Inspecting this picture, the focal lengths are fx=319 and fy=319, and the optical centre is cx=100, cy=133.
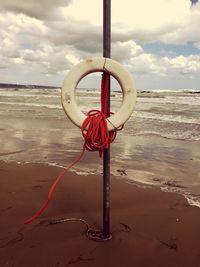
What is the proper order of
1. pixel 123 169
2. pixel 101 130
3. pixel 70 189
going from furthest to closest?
pixel 123 169
pixel 70 189
pixel 101 130

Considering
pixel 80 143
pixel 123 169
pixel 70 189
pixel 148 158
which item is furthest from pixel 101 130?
pixel 80 143

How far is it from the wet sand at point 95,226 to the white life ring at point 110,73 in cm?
125

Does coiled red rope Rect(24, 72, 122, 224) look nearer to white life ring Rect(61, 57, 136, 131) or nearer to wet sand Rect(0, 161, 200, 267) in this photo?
white life ring Rect(61, 57, 136, 131)

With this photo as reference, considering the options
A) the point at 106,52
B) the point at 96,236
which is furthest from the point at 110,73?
the point at 96,236

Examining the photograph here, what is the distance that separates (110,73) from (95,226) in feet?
5.86

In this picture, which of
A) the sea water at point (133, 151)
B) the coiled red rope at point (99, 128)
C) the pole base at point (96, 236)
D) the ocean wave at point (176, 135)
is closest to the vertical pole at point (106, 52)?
the pole base at point (96, 236)

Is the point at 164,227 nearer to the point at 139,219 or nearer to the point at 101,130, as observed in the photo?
the point at 139,219

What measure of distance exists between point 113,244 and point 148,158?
411 centimetres

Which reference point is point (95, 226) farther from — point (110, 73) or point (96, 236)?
point (110, 73)

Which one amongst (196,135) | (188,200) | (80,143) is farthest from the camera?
(196,135)

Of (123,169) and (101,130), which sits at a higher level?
(101,130)

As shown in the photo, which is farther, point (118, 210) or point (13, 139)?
point (13, 139)

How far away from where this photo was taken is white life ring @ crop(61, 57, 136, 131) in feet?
10.9

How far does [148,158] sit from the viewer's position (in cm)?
734
